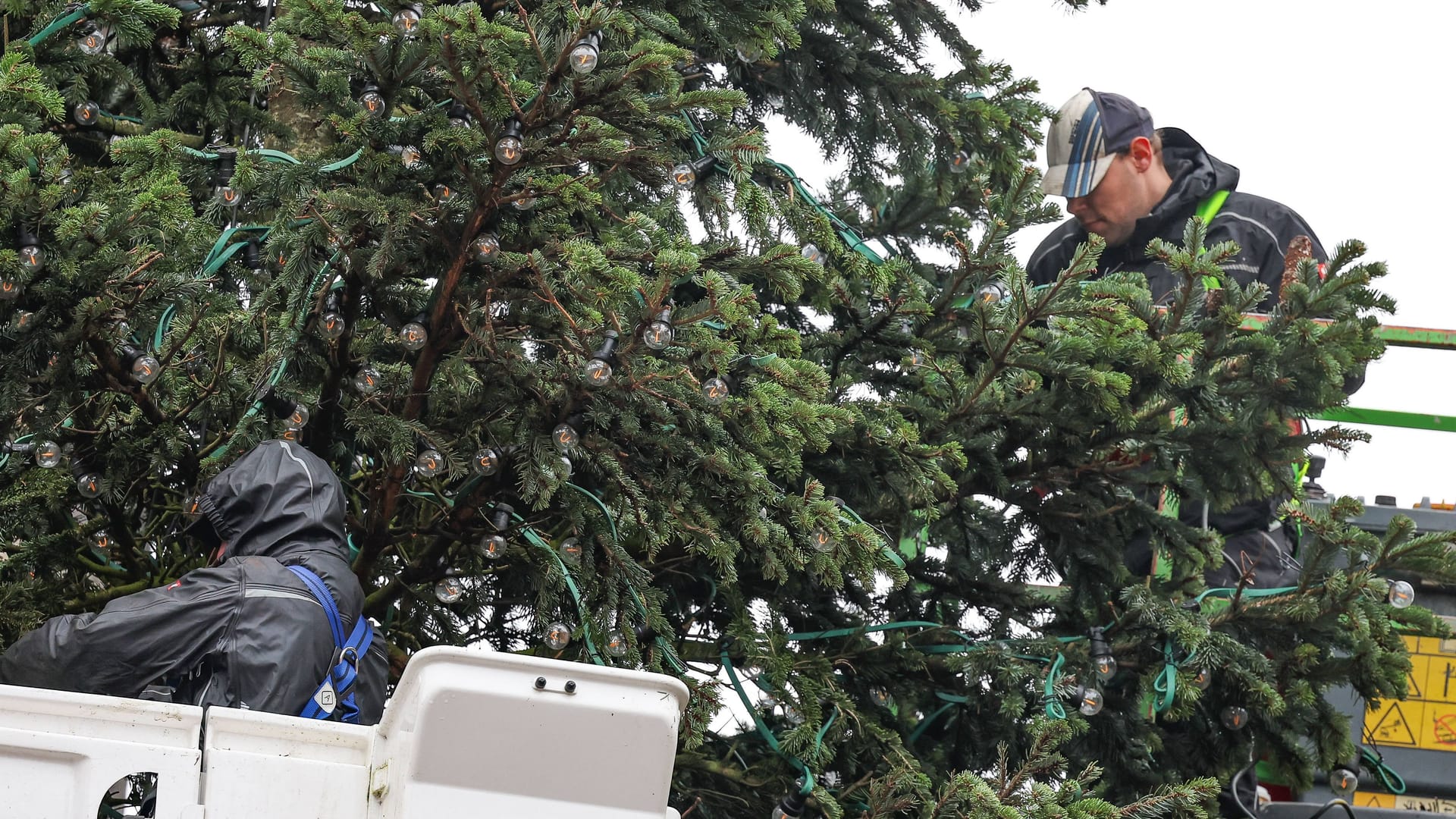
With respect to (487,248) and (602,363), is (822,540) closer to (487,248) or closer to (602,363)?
(602,363)

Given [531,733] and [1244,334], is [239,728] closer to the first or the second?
[531,733]

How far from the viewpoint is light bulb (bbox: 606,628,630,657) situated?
15.3 feet

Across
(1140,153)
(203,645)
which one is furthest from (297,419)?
(1140,153)

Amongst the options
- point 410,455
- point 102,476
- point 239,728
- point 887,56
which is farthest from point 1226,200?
point 239,728

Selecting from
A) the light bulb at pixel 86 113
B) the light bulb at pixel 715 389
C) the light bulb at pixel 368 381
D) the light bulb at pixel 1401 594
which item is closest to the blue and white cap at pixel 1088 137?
the light bulb at pixel 1401 594

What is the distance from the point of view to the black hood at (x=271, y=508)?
417 cm

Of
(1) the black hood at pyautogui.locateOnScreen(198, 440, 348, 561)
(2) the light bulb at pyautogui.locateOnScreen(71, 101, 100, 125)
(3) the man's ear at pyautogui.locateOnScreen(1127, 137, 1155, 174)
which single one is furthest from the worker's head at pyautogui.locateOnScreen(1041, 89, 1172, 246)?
(1) the black hood at pyautogui.locateOnScreen(198, 440, 348, 561)

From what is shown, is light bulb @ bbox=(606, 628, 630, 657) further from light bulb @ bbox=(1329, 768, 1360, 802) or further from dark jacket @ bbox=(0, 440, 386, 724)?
light bulb @ bbox=(1329, 768, 1360, 802)

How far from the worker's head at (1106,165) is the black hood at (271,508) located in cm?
450

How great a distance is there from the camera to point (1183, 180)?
25.2ft

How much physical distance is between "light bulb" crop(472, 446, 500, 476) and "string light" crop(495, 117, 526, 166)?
0.96m

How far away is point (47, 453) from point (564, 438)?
1.57m

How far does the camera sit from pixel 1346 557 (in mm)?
5539

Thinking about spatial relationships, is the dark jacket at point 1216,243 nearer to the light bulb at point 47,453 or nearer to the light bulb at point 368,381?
the light bulb at point 368,381
